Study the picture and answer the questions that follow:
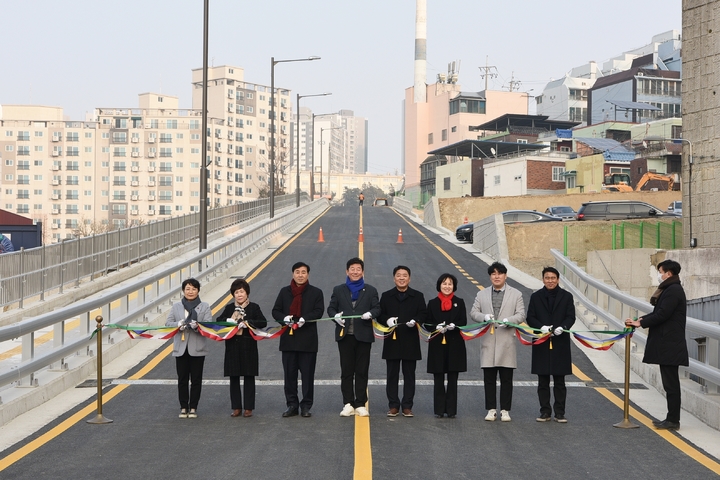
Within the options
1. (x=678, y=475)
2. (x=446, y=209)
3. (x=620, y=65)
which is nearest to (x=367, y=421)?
(x=678, y=475)

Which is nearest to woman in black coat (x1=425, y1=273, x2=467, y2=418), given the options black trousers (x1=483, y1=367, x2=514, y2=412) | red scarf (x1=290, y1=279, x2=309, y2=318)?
black trousers (x1=483, y1=367, x2=514, y2=412)

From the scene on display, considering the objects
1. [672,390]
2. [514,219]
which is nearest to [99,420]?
[672,390]

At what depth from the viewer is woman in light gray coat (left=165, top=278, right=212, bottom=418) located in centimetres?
959

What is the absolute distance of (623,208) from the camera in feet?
148

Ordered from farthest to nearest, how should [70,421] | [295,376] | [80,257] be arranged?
[80,257]
[295,376]
[70,421]

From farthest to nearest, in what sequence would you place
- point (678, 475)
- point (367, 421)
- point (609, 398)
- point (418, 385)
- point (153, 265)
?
point (153, 265)
point (418, 385)
point (609, 398)
point (367, 421)
point (678, 475)

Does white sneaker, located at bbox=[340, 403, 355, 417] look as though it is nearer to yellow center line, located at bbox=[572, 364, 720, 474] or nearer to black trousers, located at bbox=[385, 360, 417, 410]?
black trousers, located at bbox=[385, 360, 417, 410]

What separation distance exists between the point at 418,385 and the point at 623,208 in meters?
36.0

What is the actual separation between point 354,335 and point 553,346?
2.21 metres

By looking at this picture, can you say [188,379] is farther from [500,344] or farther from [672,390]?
[672,390]

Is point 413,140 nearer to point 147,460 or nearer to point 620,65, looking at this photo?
point 620,65

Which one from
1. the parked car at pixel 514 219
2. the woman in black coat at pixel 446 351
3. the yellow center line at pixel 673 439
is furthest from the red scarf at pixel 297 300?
the parked car at pixel 514 219

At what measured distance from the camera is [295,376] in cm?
966

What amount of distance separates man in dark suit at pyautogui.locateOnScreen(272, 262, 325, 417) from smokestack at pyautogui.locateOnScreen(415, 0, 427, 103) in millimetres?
124266
